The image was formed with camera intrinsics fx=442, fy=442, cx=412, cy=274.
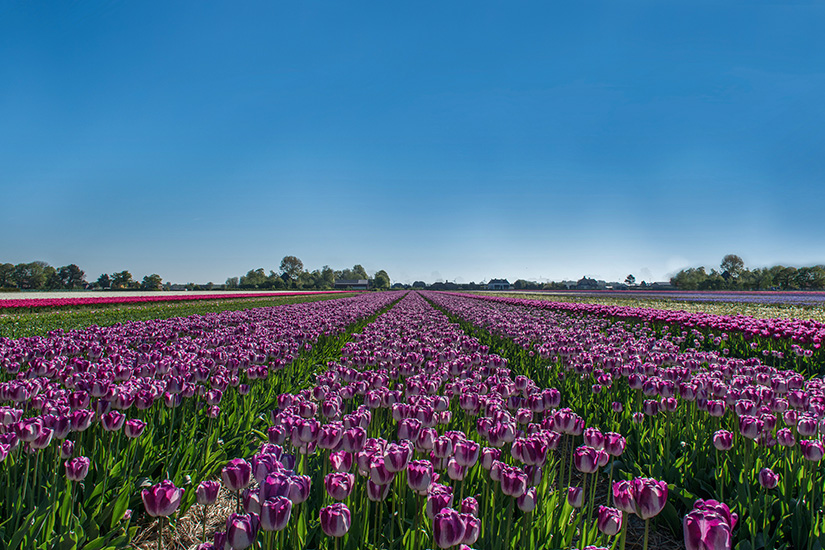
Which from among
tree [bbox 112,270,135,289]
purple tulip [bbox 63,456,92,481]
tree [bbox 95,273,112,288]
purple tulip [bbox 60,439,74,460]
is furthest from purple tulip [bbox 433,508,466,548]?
tree [bbox 95,273,112,288]

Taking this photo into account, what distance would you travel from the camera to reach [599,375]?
5.22 meters

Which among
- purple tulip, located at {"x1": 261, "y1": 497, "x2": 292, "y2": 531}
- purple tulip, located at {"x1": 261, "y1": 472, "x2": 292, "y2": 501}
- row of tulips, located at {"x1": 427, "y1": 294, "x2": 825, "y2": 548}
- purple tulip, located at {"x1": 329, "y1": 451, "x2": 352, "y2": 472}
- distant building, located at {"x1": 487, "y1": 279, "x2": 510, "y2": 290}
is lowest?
row of tulips, located at {"x1": 427, "y1": 294, "x2": 825, "y2": 548}

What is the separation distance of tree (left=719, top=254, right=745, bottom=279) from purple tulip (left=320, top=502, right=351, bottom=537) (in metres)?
154

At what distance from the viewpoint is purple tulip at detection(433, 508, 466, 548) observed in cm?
165

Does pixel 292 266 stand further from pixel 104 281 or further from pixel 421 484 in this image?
pixel 421 484

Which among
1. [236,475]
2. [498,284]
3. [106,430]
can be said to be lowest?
[106,430]

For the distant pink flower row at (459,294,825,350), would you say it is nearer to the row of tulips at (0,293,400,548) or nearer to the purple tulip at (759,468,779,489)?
the purple tulip at (759,468,779,489)

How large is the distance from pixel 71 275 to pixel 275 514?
168m

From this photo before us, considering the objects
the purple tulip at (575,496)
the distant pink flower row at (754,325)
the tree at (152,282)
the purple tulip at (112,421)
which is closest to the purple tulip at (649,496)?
the purple tulip at (575,496)

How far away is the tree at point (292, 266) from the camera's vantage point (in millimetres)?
156625

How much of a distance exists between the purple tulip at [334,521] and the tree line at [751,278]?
337 feet

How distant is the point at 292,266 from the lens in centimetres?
15888

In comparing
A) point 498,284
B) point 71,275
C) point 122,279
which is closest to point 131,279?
point 122,279

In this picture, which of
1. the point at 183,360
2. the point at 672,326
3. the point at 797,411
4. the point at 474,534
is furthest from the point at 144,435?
the point at 672,326
